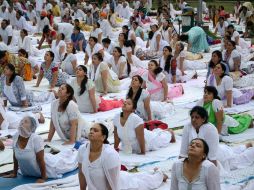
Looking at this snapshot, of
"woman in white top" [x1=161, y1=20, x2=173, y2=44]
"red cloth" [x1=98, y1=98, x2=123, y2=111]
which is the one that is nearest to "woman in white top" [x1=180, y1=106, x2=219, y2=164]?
"red cloth" [x1=98, y1=98, x2=123, y2=111]

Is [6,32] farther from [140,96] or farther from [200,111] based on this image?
[200,111]

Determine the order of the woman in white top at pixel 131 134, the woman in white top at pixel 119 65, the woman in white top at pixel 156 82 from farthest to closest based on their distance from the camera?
1. the woman in white top at pixel 119 65
2. the woman in white top at pixel 156 82
3. the woman in white top at pixel 131 134

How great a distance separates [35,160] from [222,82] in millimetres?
3329

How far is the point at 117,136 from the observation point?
19.8ft

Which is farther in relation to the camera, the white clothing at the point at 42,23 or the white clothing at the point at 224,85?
the white clothing at the point at 42,23

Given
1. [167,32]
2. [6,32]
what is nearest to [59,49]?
[6,32]

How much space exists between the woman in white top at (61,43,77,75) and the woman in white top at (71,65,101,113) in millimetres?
2431

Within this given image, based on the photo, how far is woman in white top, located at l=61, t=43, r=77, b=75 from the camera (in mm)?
10305

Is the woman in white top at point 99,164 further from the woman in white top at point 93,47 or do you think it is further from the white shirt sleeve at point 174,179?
the woman in white top at point 93,47

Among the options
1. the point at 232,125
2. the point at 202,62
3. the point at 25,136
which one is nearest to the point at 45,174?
the point at 25,136

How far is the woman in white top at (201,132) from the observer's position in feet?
16.8

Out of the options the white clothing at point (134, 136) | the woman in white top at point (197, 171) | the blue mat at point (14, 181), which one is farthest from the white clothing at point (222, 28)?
the woman in white top at point (197, 171)

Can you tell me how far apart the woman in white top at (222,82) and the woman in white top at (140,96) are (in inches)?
47.5

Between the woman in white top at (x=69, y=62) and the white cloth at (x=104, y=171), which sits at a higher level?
the white cloth at (x=104, y=171)
